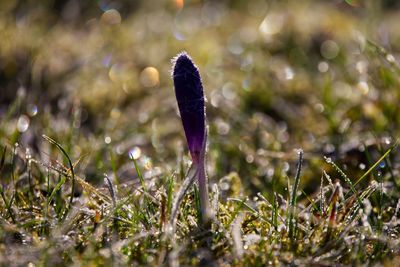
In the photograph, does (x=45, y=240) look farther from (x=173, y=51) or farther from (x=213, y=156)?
(x=173, y=51)

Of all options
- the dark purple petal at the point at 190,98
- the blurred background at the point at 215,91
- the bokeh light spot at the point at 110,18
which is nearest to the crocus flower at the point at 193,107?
the dark purple petal at the point at 190,98

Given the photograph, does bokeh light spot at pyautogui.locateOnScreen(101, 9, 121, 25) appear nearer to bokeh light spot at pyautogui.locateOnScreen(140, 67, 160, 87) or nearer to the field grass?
the field grass

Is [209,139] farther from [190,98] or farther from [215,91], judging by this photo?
Result: [190,98]

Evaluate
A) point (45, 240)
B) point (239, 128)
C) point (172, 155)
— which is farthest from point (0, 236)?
point (239, 128)

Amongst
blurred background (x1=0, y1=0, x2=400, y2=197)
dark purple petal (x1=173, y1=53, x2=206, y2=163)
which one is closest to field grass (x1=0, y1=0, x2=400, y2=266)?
blurred background (x1=0, y1=0, x2=400, y2=197)

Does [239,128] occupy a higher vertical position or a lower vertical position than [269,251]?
lower

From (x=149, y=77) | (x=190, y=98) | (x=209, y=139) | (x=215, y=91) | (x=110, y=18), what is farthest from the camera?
(x=110, y=18)

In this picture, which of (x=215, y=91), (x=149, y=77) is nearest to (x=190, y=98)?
(x=215, y=91)
